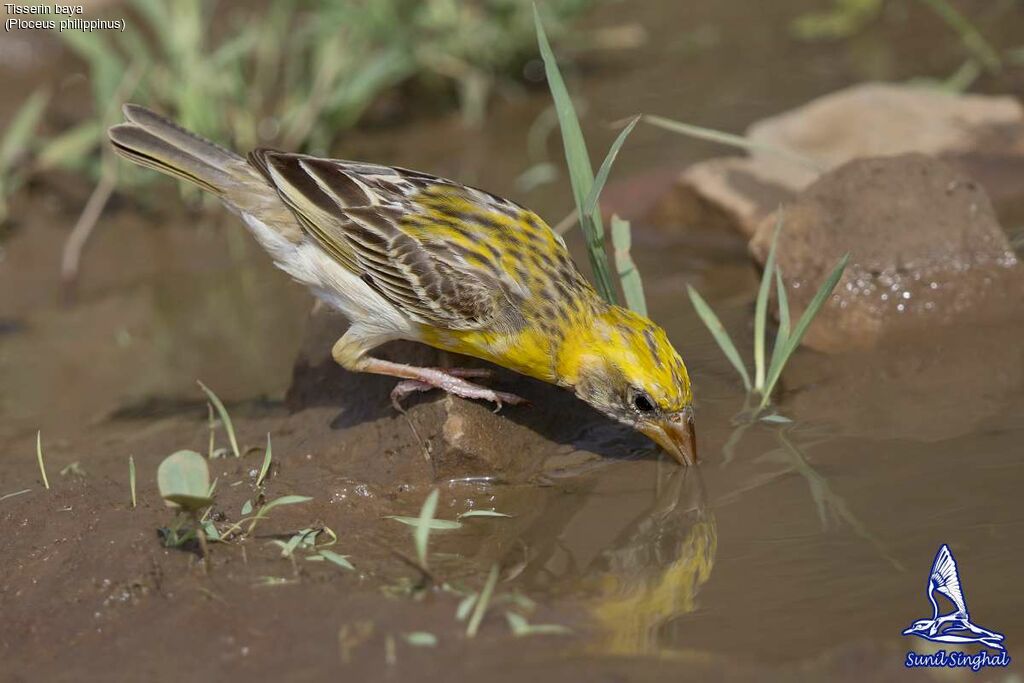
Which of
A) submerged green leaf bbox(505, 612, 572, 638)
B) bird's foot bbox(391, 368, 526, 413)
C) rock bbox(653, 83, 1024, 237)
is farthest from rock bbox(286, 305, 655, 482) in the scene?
rock bbox(653, 83, 1024, 237)

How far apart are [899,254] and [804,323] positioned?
105 cm

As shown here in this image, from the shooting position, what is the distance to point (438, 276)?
16.7 feet

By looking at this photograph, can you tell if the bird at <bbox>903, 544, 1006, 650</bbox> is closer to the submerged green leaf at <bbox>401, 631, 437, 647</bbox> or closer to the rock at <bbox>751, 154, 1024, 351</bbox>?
the submerged green leaf at <bbox>401, 631, 437, 647</bbox>

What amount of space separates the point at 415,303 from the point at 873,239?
215 centimetres

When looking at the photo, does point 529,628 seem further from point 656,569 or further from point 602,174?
point 602,174

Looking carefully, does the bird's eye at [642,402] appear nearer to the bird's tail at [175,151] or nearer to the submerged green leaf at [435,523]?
the submerged green leaf at [435,523]

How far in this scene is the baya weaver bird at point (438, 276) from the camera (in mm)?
4789

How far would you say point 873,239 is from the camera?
6.01 metres

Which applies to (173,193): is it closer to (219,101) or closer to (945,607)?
(219,101)

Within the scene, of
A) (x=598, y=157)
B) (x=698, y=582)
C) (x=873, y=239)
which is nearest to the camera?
(x=698, y=582)

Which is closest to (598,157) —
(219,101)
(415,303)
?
(219,101)

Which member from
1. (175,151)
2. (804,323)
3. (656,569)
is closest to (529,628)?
(656,569)

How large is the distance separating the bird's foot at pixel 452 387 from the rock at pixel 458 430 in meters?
0.03

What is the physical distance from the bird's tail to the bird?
11.1 ft
